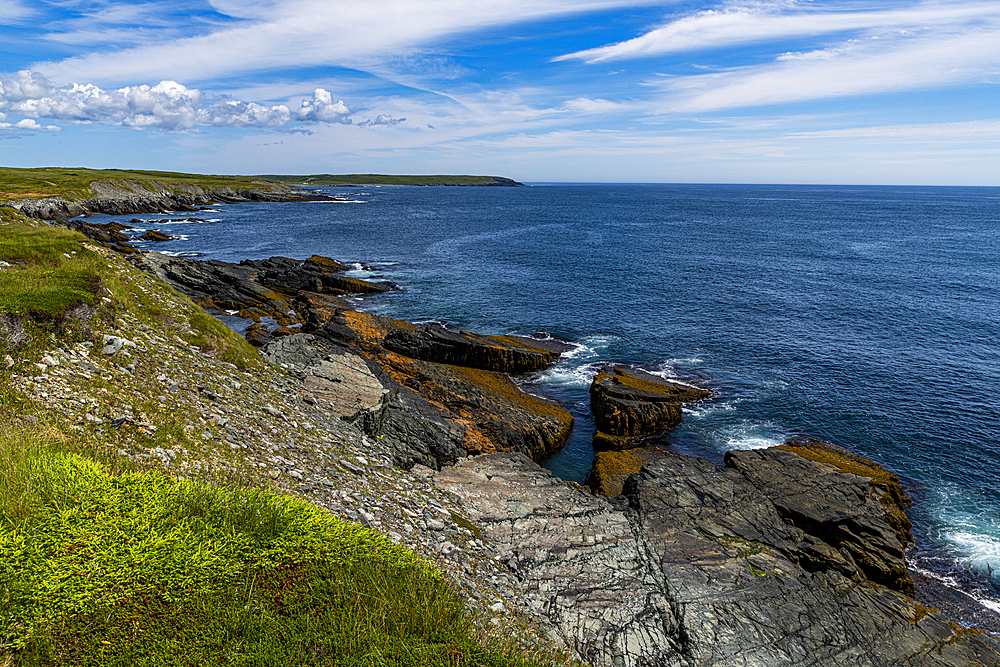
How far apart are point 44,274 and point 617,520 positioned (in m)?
22.8

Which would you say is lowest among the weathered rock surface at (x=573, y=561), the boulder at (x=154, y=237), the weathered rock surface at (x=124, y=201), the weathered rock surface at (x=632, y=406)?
the weathered rock surface at (x=632, y=406)

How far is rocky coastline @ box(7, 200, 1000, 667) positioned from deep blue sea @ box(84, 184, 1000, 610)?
10.6 feet

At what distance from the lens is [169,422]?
14.0 m

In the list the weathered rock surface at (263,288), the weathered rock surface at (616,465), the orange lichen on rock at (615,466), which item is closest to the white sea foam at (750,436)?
the weathered rock surface at (616,465)

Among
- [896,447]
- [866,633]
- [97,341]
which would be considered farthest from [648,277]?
[97,341]

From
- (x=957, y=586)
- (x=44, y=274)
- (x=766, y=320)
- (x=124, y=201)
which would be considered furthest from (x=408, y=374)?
(x=124, y=201)

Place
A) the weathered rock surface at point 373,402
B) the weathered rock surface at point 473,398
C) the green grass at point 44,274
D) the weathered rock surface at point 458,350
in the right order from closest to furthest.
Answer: the green grass at point 44,274
the weathered rock surface at point 373,402
the weathered rock surface at point 473,398
the weathered rock surface at point 458,350

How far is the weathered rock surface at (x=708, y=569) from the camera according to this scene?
13164 millimetres

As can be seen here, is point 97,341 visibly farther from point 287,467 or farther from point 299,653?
point 299,653

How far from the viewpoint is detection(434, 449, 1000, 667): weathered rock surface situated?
13.2m

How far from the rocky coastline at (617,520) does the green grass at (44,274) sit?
2.57 meters

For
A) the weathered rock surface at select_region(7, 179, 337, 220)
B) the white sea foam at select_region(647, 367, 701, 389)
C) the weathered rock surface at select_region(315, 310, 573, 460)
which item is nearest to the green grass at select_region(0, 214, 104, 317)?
the weathered rock surface at select_region(315, 310, 573, 460)

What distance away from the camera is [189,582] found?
8055mm

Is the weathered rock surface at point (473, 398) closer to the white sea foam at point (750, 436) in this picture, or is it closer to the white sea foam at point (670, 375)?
the white sea foam at point (750, 436)
